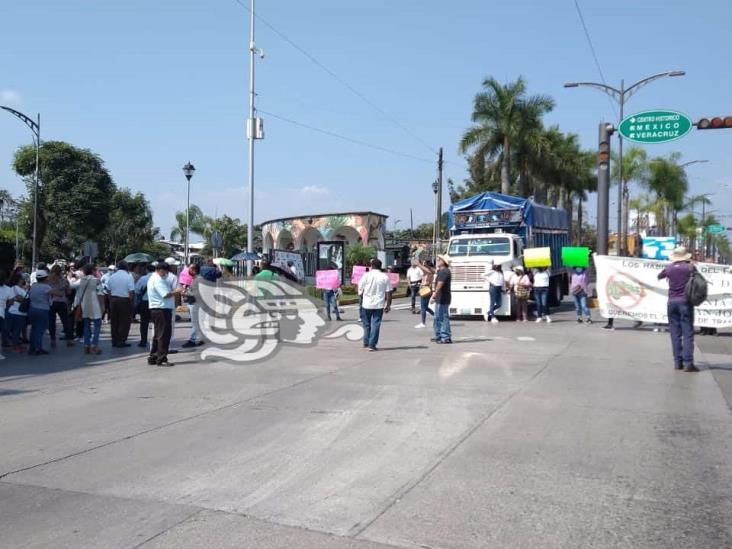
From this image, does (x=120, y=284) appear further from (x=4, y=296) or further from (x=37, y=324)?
(x=4, y=296)

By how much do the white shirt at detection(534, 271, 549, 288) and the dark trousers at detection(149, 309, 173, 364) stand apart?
10.8m

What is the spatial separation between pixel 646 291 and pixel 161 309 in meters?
11.0

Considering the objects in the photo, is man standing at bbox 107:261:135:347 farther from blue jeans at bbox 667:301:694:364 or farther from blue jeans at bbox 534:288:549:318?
blue jeans at bbox 534:288:549:318

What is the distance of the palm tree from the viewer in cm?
4288

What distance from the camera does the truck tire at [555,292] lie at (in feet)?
77.7

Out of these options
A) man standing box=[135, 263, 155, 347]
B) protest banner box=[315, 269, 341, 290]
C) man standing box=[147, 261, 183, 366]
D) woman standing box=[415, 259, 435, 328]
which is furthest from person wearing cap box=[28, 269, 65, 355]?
woman standing box=[415, 259, 435, 328]

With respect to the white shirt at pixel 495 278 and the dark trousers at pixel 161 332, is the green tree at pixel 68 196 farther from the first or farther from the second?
the dark trousers at pixel 161 332

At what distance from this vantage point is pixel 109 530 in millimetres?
4379

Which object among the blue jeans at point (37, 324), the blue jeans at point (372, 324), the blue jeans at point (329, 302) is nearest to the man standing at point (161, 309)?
the blue jeans at point (37, 324)

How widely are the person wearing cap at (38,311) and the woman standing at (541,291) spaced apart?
12.2m

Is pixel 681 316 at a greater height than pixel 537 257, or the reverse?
pixel 537 257

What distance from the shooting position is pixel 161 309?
11.0m

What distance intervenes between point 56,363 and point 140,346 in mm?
2231

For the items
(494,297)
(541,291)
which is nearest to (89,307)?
(494,297)
